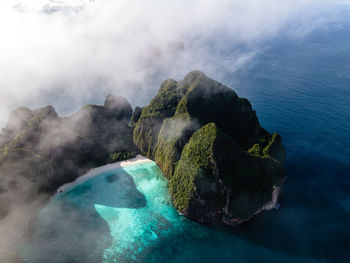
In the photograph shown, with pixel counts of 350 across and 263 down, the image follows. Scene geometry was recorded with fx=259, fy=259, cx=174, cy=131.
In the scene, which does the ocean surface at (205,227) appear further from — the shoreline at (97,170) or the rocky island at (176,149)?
the rocky island at (176,149)

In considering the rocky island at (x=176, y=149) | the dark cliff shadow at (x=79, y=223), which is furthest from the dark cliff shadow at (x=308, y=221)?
the dark cliff shadow at (x=79, y=223)

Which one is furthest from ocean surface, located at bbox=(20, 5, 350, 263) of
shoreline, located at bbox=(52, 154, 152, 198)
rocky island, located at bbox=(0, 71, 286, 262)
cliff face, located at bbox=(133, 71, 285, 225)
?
rocky island, located at bbox=(0, 71, 286, 262)

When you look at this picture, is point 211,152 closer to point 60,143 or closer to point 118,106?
point 60,143

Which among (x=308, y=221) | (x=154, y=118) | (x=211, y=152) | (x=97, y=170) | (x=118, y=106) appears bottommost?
(x=97, y=170)

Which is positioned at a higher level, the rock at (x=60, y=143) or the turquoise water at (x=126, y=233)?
the rock at (x=60, y=143)

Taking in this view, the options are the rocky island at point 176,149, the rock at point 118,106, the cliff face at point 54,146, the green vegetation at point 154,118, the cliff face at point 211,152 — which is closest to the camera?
the cliff face at point 211,152

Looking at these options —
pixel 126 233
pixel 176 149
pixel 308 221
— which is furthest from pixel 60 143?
pixel 308 221

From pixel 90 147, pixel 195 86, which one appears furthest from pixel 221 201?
pixel 90 147
